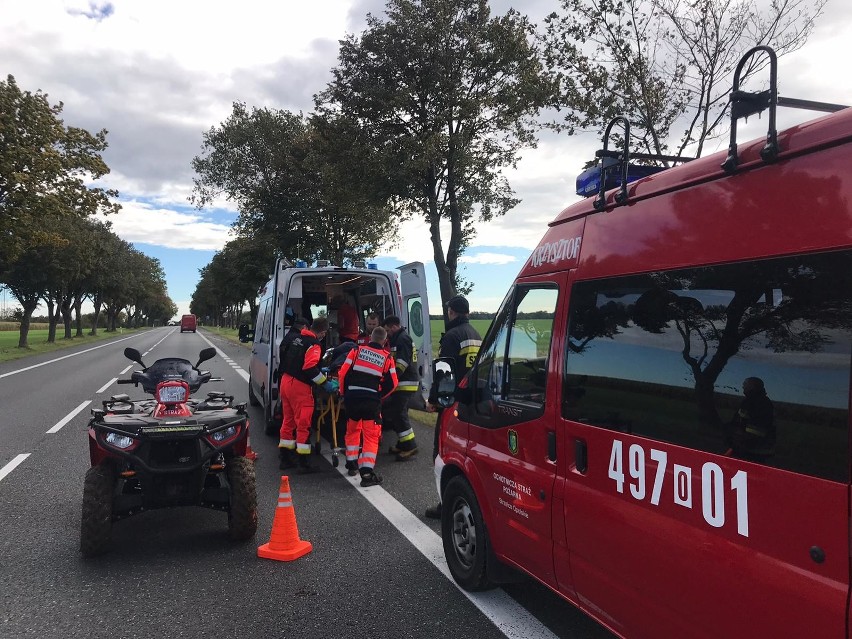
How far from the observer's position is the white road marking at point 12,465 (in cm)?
682

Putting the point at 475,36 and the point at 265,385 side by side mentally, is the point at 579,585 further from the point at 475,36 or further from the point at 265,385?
the point at 475,36

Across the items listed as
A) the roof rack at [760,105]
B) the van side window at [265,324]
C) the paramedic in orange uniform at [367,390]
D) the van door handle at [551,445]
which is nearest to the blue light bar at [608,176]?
the roof rack at [760,105]

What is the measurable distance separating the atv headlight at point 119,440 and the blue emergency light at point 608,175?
11.4ft

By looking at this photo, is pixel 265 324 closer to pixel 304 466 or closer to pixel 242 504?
pixel 304 466

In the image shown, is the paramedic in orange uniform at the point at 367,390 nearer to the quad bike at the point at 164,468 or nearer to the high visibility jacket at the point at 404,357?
the high visibility jacket at the point at 404,357

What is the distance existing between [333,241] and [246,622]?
27.5 meters

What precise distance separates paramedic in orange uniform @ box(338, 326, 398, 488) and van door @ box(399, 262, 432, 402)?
5.90ft

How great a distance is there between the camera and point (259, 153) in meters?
32.0

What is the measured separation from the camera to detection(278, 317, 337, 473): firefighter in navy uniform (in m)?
6.74

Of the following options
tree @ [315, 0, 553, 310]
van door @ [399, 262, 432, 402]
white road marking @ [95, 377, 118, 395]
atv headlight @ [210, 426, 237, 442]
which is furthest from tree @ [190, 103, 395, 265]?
atv headlight @ [210, 426, 237, 442]

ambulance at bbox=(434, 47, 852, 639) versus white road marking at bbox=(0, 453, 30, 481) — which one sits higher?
ambulance at bbox=(434, 47, 852, 639)

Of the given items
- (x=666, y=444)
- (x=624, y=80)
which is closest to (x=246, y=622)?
(x=666, y=444)

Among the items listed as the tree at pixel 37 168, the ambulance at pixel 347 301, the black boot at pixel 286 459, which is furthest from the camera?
the tree at pixel 37 168

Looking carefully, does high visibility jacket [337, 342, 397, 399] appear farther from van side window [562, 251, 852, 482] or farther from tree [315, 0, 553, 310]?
tree [315, 0, 553, 310]
